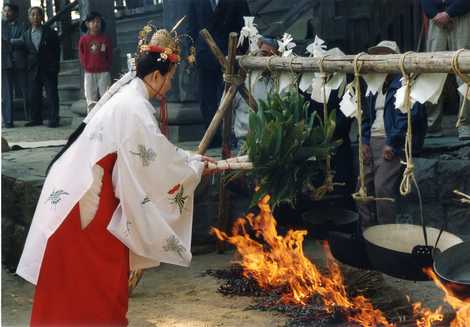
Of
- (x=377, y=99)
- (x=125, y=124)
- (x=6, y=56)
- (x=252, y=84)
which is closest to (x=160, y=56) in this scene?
(x=125, y=124)

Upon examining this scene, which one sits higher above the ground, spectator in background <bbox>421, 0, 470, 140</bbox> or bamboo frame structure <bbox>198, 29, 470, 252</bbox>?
spectator in background <bbox>421, 0, 470, 140</bbox>

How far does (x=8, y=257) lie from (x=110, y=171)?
3120 millimetres

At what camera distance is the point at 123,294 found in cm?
441

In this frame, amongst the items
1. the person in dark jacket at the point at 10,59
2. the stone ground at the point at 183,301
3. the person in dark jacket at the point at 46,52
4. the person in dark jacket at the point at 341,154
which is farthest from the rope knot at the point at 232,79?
the person in dark jacket at the point at 10,59

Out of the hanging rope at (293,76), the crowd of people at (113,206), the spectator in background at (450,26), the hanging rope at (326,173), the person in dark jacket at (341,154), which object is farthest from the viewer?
the spectator in background at (450,26)

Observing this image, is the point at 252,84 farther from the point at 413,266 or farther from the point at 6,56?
the point at 6,56

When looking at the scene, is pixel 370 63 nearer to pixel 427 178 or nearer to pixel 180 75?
pixel 427 178

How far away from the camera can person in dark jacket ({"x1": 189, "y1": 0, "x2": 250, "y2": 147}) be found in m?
8.05

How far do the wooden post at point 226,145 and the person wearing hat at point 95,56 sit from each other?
17.0 ft

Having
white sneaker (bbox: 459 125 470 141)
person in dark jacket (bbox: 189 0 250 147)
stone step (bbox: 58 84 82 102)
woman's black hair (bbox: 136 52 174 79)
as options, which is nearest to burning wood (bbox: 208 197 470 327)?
woman's black hair (bbox: 136 52 174 79)

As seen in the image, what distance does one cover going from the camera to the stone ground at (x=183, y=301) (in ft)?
17.9

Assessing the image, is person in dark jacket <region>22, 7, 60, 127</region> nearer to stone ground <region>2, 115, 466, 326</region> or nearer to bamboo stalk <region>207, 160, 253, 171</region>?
stone ground <region>2, 115, 466, 326</region>

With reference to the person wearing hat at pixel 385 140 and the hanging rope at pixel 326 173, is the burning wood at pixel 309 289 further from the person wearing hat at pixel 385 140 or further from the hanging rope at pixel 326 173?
the person wearing hat at pixel 385 140

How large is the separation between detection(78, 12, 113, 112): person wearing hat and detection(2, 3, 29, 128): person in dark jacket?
9.09 feet
